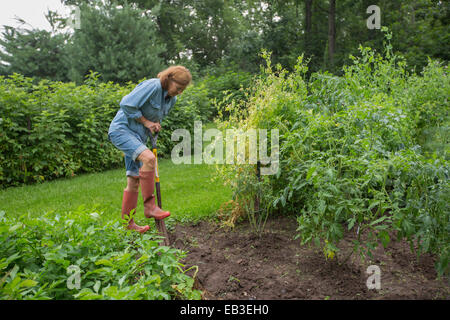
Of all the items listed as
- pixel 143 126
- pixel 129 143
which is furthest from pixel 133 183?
pixel 143 126

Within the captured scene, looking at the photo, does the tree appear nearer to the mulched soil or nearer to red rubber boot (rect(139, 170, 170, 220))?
red rubber boot (rect(139, 170, 170, 220))

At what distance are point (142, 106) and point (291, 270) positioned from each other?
2.14 metres

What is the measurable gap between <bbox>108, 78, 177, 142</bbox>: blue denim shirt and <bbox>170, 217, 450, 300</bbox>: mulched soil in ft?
4.09

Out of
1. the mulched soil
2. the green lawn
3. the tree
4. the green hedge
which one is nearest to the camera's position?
the mulched soil

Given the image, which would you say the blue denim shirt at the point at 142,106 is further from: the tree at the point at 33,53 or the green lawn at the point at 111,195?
the tree at the point at 33,53

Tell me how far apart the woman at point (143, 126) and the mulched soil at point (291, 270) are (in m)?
0.61

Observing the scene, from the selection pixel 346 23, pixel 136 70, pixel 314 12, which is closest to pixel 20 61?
pixel 136 70

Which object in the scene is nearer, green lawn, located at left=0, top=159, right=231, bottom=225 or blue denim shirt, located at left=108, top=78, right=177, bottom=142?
blue denim shirt, located at left=108, top=78, right=177, bottom=142

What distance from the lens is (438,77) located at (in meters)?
4.62

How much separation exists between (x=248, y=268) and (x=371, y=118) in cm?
156

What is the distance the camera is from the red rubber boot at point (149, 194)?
11.4ft

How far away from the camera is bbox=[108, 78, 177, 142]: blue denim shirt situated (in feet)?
11.2

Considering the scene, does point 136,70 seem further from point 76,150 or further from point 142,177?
point 142,177

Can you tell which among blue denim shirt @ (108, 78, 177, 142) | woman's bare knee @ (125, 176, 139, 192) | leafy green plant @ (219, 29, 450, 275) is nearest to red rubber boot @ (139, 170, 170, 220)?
woman's bare knee @ (125, 176, 139, 192)
